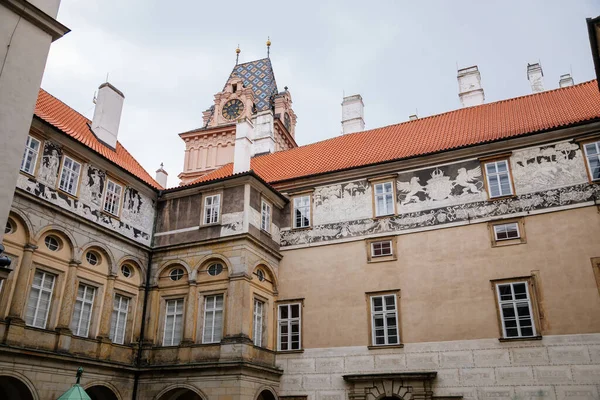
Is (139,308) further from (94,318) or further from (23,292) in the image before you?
(23,292)

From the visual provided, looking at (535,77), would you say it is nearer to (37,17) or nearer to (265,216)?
(265,216)

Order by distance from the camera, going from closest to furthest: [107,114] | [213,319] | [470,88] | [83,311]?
1. [83,311]
2. [213,319]
3. [107,114]
4. [470,88]

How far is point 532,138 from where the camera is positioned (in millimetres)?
16234

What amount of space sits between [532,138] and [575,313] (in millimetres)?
5189

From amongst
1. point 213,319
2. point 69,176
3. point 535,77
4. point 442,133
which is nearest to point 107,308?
point 213,319

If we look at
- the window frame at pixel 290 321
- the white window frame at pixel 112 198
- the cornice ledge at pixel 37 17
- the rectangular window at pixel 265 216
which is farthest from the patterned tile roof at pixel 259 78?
the cornice ledge at pixel 37 17

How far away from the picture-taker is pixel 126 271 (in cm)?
1722

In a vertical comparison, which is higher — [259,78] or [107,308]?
[259,78]

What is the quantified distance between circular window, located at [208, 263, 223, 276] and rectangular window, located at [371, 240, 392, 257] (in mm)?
4720

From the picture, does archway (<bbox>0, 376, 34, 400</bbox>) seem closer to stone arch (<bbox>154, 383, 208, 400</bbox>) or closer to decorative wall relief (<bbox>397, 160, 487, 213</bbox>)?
stone arch (<bbox>154, 383, 208, 400</bbox>)

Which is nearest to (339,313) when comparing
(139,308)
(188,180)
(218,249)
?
(218,249)

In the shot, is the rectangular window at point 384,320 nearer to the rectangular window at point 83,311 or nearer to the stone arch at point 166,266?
the stone arch at point 166,266

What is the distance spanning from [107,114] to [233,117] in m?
16.2

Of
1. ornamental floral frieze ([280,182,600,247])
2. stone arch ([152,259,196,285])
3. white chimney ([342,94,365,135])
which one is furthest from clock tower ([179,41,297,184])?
stone arch ([152,259,196,285])
